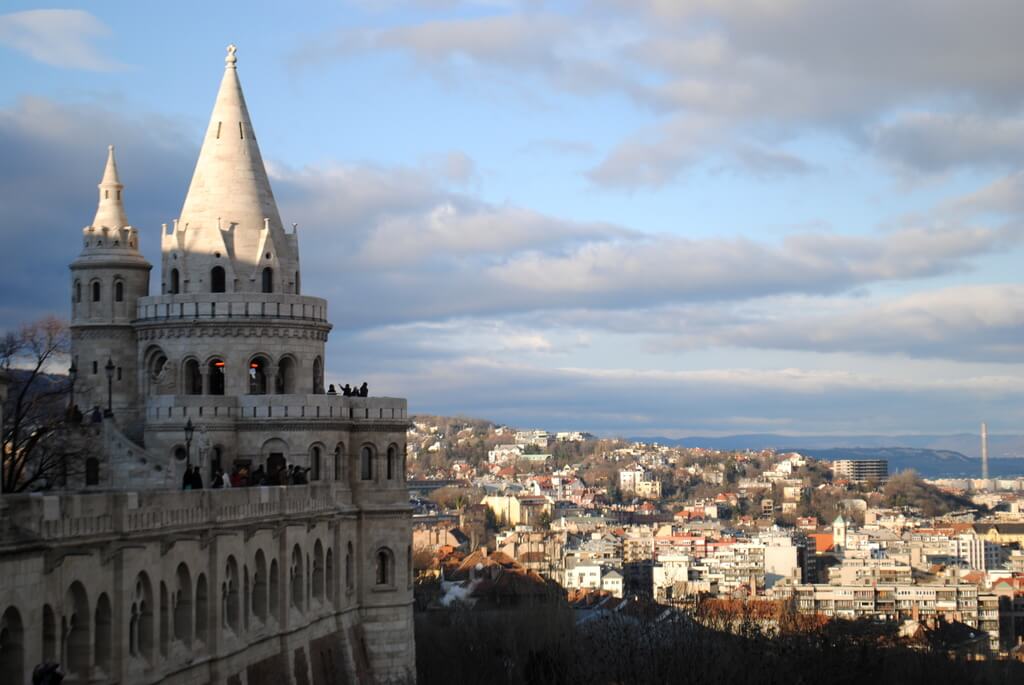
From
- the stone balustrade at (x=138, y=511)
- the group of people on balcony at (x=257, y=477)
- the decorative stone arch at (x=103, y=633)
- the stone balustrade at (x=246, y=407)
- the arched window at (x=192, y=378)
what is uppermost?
the arched window at (x=192, y=378)

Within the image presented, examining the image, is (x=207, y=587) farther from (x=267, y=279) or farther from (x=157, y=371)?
(x=267, y=279)

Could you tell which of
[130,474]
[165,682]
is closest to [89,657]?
[165,682]

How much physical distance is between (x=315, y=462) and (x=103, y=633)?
69.2 ft

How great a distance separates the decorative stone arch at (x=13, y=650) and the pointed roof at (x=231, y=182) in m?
27.9

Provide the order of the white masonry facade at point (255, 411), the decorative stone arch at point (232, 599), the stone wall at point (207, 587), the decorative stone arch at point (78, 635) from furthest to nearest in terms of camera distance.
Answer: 1. the white masonry facade at point (255, 411)
2. the decorative stone arch at point (232, 599)
3. the decorative stone arch at point (78, 635)
4. the stone wall at point (207, 587)

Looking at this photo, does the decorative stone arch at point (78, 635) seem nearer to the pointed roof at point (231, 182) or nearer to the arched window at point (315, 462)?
the arched window at point (315, 462)

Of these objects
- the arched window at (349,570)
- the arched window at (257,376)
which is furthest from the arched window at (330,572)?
the arched window at (257,376)

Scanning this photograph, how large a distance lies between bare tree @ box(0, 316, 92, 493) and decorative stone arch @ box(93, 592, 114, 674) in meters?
12.1

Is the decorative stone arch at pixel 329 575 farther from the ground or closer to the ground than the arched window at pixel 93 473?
closer to the ground

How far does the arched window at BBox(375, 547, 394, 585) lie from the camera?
61.1 m

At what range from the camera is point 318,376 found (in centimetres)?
6178

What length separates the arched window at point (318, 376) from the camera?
61344 mm

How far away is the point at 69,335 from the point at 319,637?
43.8ft

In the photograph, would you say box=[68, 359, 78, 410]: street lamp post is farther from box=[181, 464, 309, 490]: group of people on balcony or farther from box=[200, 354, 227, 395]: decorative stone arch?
box=[181, 464, 309, 490]: group of people on balcony
